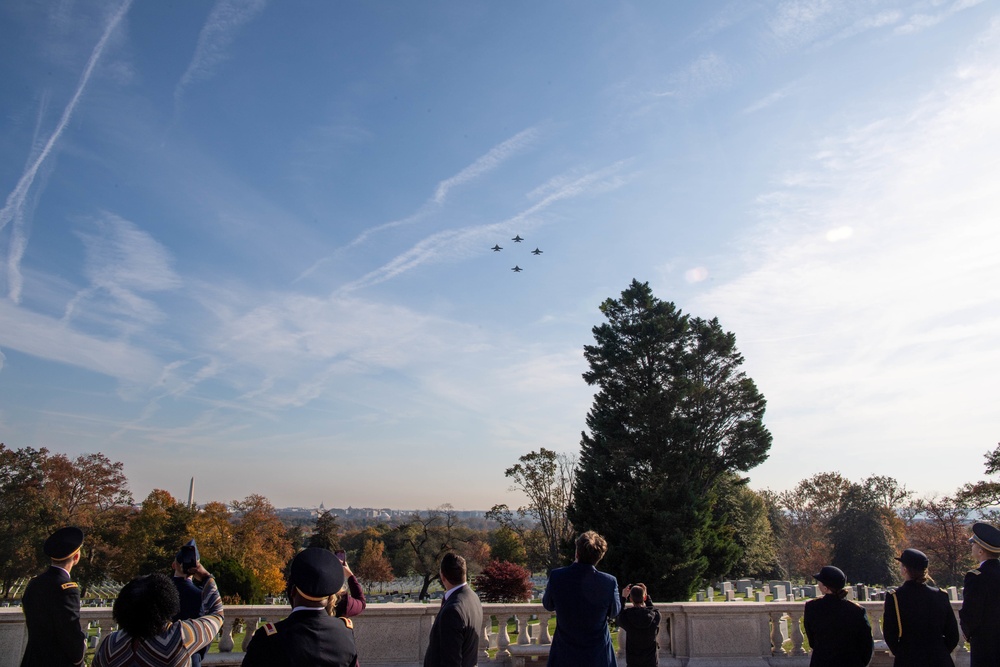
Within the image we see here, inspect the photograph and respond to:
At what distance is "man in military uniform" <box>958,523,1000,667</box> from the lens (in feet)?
18.6

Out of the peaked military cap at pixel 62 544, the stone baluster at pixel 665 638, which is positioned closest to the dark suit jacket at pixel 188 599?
the peaked military cap at pixel 62 544

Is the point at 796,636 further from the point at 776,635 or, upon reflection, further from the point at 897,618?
the point at 897,618

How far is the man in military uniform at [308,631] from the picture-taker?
3.12m

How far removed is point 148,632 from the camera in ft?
11.2

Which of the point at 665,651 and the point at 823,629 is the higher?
the point at 823,629

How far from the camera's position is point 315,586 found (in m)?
3.23

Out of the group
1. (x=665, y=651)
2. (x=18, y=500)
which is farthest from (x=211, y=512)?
(x=665, y=651)

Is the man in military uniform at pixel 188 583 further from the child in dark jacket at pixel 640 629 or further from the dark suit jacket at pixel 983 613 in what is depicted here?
the dark suit jacket at pixel 983 613

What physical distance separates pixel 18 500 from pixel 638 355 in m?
43.0

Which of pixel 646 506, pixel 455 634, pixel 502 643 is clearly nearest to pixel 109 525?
pixel 646 506

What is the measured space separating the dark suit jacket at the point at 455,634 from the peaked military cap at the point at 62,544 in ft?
9.36

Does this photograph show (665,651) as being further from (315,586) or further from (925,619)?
(315,586)

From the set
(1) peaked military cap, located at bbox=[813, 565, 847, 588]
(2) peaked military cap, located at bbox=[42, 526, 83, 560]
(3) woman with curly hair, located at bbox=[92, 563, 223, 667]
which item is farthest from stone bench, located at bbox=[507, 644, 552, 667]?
(3) woman with curly hair, located at bbox=[92, 563, 223, 667]

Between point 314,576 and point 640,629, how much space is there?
4.95 metres
